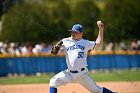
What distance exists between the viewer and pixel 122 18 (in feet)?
149

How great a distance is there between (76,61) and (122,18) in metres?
33.3

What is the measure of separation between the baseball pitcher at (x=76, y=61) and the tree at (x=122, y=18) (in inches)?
1230

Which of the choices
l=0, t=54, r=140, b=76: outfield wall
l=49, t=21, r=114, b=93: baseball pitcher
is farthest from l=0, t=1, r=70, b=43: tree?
l=49, t=21, r=114, b=93: baseball pitcher

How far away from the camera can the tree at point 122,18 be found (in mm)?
44406

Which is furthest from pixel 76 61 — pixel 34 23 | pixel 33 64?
pixel 34 23

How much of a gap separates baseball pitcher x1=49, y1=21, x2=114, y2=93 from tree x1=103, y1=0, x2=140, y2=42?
3125 centimetres

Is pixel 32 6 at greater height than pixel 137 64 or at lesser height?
greater

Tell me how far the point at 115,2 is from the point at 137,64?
53.6 ft

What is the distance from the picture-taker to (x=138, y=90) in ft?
57.1

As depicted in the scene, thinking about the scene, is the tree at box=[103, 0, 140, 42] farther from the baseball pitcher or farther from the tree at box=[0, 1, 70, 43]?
the baseball pitcher

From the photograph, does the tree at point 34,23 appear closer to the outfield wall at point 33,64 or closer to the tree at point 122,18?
the tree at point 122,18

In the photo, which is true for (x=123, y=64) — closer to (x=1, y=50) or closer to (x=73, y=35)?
(x=1, y=50)

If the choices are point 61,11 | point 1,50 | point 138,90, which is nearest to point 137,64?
point 1,50

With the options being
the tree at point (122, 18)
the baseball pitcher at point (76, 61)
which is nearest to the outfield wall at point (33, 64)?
the tree at point (122, 18)
